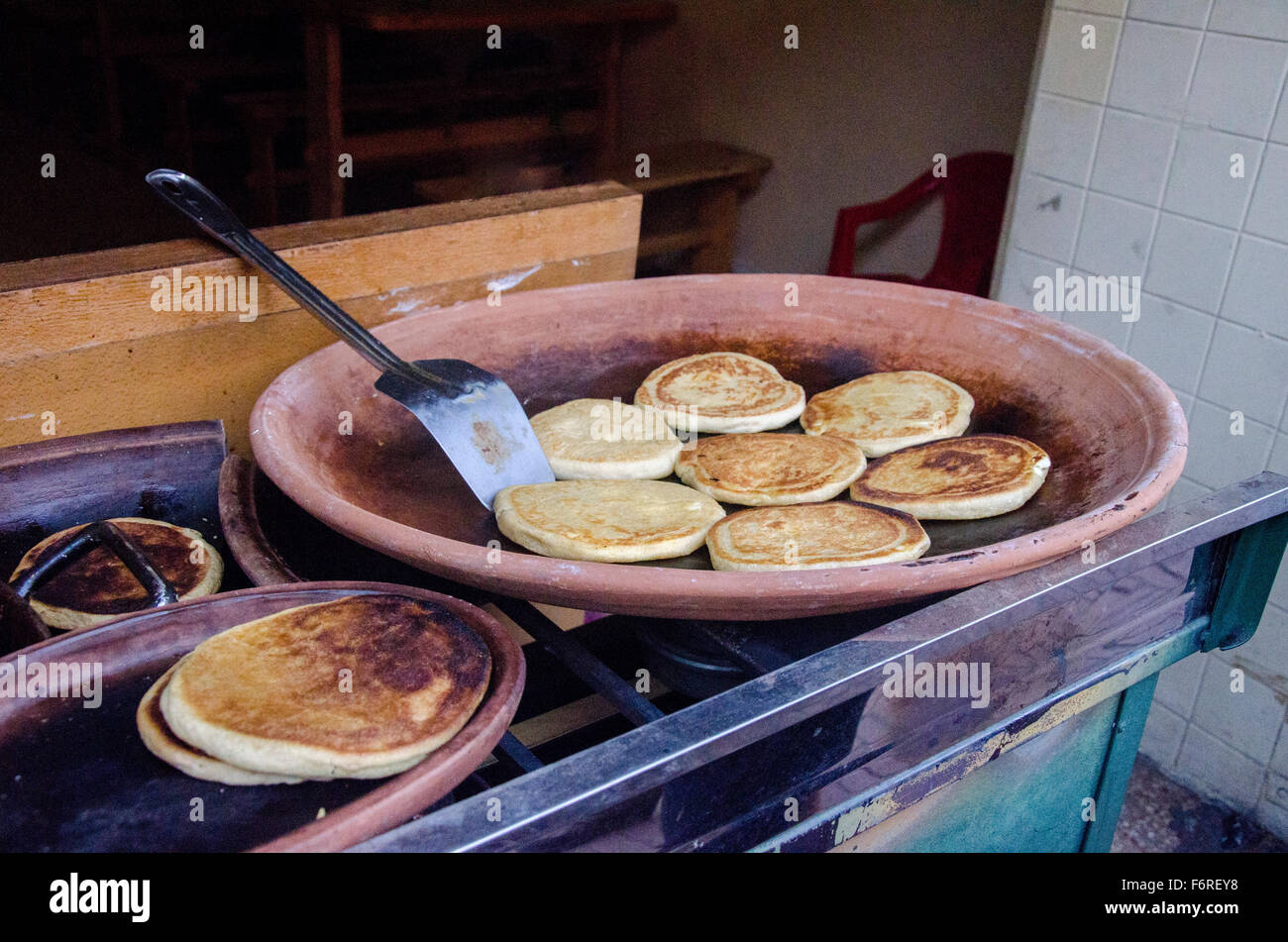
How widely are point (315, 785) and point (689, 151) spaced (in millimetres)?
4785

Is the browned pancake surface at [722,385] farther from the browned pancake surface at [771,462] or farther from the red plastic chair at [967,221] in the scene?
the red plastic chair at [967,221]

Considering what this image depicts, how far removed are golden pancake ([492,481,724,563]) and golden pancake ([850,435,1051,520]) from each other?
11.0 inches

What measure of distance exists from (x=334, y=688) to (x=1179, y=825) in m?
2.80

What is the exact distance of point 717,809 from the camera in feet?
3.28

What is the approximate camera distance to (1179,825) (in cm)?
293

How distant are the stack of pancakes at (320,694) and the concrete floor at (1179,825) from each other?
8.07 feet

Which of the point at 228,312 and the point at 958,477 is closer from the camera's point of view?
the point at 958,477

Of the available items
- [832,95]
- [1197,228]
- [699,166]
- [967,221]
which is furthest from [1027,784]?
[699,166]

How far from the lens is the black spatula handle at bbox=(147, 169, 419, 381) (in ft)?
4.91

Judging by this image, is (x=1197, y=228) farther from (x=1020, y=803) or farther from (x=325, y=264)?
(x=325, y=264)

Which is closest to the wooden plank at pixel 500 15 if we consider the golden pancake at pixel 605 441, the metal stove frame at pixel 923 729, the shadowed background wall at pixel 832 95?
the shadowed background wall at pixel 832 95

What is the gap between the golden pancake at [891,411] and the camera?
168 centimetres
